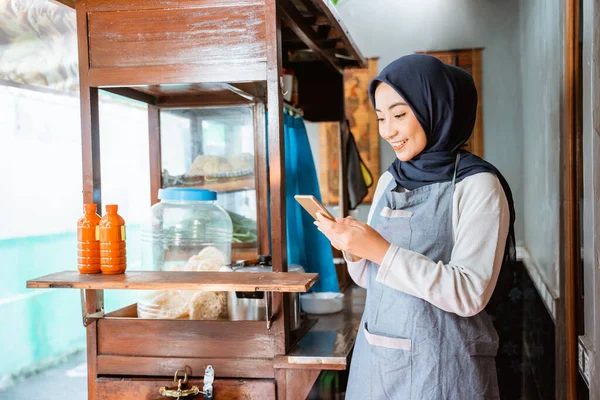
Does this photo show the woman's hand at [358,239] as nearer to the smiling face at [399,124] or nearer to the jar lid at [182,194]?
the smiling face at [399,124]

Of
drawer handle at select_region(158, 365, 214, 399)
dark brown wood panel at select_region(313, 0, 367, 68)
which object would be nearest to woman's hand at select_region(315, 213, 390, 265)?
drawer handle at select_region(158, 365, 214, 399)

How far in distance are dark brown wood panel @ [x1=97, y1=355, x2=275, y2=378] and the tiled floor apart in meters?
0.92

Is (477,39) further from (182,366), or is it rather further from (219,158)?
(182,366)

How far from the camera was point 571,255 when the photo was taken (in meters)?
2.35

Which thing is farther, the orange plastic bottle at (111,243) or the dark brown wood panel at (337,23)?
the dark brown wood panel at (337,23)

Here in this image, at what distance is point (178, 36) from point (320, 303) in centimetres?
139

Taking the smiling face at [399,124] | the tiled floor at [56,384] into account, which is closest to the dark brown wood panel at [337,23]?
the smiling face at [399,124]

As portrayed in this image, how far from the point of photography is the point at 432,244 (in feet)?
5.12

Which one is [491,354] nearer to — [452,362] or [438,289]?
[452,362]

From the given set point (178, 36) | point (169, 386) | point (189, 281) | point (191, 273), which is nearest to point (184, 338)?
point (169, 386)

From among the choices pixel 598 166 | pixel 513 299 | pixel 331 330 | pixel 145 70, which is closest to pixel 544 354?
pixel 513 299

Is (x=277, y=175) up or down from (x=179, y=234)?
up

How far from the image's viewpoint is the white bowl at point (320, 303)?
280 cm

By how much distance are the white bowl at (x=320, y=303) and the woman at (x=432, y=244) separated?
1110 mm
